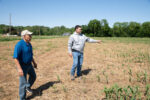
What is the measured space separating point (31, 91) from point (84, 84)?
73.2 inches

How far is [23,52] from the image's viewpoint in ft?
11.1

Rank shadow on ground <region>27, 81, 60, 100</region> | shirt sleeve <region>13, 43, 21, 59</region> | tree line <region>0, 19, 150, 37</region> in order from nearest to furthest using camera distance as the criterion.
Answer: shirt sleeve <region>13, 43, 21, 59</region>
shadow on ground <region>27, 81, 60, 100</region>
tree line <region>0, 19, 150, 37</region>

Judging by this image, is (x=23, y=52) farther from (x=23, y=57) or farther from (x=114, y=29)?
(x=114, y=29)

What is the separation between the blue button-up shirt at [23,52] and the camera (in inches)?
126

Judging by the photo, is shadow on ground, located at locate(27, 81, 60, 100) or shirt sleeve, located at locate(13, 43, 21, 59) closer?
shirt sleeve, located at locate(13, 43, 21, 59)

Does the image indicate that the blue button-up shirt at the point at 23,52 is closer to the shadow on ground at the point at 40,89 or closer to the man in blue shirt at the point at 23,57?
the man in blue shirt at the point at 23,57

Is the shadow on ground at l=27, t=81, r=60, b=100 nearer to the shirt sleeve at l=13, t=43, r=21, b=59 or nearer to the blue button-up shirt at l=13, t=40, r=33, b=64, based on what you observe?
the blue button-up shirt at l=13, t=40, r=33, b=64

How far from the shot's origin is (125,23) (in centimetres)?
10688

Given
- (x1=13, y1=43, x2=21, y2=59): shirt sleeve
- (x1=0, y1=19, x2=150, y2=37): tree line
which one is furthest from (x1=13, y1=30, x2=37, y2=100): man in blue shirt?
(x1=0, y1=19, x2=150, y2=37): tree line

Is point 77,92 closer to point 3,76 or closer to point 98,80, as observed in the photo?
point 98,80

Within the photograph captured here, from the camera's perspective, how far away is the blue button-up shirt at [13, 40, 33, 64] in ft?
10.5

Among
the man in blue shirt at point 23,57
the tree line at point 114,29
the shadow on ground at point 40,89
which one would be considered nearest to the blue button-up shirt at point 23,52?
the man in blue shirt at point 23,57

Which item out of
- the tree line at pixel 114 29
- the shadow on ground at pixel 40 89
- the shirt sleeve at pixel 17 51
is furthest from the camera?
the tree line at pixel 114 29

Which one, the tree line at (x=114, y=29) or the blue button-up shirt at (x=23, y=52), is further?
the tree line at (x=114, y=29)
